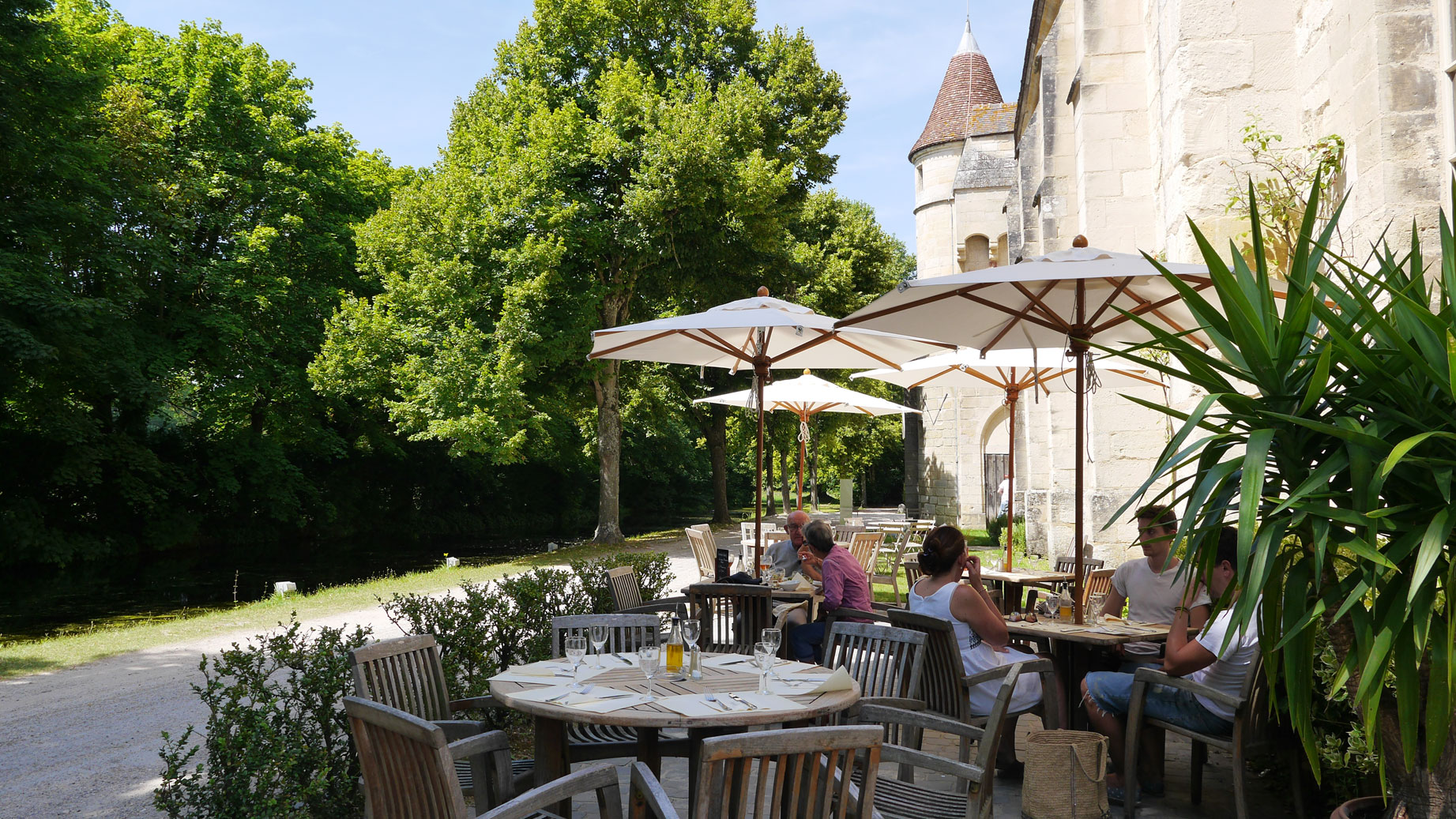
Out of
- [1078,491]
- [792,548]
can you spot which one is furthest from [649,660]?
[792,548]

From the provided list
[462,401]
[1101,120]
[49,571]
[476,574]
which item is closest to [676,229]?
[462,401]

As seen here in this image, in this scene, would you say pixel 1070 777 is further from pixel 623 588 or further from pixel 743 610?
pixel 623 588

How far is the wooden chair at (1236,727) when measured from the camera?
4316mm

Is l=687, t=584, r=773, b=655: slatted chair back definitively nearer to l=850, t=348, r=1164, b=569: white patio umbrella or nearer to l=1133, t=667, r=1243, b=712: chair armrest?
l=1133, t=667, r=1243, b=712: chair armrest

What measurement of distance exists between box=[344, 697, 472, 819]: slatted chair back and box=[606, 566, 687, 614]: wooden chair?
413cm

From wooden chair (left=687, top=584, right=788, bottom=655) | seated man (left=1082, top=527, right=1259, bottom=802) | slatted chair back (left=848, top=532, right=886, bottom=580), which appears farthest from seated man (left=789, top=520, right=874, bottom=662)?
slatted chair back (left=848, top=532, right=886, bottom=580)

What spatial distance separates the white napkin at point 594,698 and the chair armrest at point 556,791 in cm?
61

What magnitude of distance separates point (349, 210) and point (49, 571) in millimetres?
12699

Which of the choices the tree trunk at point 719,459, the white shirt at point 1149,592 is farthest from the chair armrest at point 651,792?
A: the tree trunk at point 719,459

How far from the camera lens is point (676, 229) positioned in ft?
67.6

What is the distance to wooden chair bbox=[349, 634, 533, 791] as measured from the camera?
4.05 metres

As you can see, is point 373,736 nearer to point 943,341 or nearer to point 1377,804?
point 1377,804

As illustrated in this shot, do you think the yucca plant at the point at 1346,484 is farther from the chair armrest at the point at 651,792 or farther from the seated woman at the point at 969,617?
the seated woman at the point at 969,617

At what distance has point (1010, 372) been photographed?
11523mm
